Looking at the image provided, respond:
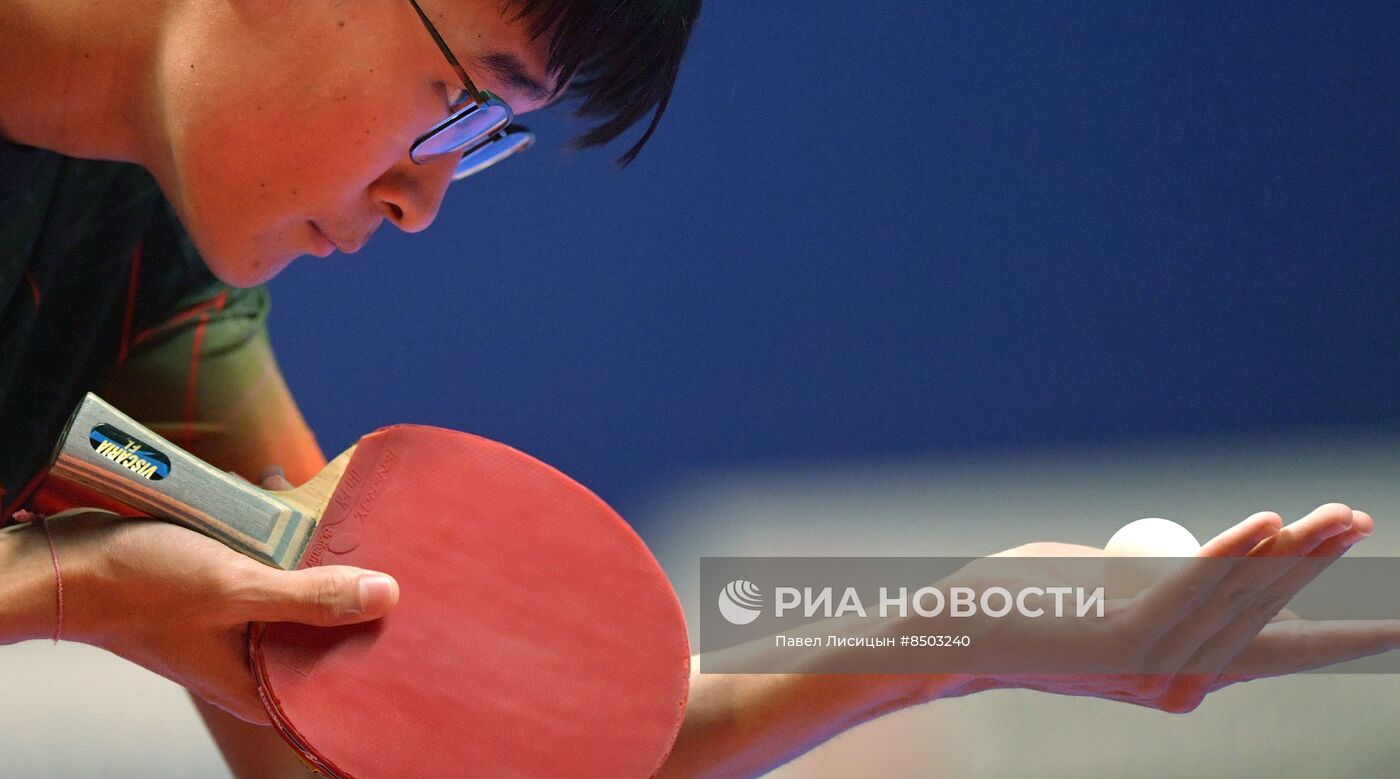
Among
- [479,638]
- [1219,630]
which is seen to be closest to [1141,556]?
[1219,630]

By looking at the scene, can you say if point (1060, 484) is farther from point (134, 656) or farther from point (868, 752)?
point (134, 656)

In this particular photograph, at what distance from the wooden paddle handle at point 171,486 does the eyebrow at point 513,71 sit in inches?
15.5

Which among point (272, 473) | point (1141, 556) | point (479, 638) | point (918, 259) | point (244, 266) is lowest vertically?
point (479, 638)

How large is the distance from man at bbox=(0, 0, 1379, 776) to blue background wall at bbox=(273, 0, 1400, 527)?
0.61m

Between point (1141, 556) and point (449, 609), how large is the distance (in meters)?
0.59

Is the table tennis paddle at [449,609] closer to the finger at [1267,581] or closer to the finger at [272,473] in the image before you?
the finger at [272,473]

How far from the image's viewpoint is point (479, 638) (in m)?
1.01

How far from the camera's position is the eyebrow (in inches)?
43.0

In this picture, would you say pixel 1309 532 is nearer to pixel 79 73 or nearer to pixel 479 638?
pixel 479 638

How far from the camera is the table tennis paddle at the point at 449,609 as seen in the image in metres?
0.94

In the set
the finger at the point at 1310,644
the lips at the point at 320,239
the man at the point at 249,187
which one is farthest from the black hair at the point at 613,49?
the finger at the point at 1310,644

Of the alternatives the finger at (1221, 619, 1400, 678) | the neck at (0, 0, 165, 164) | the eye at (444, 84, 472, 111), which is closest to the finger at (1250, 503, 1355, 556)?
the finger at (1221, 619, 1400, 678)

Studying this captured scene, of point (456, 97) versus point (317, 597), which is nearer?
point (317, 597)

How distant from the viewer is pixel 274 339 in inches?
72.9
